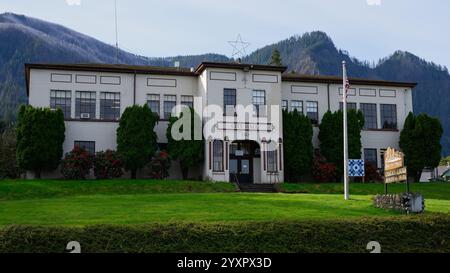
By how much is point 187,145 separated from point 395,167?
18.2m

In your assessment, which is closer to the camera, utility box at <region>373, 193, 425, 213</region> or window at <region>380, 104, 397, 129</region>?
utility box at <region>373, 193, 425, 213</region>

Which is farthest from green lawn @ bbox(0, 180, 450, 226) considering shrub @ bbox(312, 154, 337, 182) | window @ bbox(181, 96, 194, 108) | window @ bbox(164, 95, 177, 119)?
shrub @ bbox(312, 154, 337, 182)

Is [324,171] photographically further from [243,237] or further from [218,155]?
[243,237]

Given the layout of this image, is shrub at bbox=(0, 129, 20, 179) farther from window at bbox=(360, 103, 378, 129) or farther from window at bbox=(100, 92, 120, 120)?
window at bbox=(360, 103, 378, 129)

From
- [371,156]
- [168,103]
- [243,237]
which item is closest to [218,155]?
[168,103]

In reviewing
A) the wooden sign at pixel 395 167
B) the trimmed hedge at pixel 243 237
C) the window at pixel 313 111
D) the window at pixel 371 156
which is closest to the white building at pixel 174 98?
the window at pixel 313 111

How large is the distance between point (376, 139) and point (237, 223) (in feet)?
104

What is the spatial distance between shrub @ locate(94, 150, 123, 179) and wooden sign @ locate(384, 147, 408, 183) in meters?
18.6

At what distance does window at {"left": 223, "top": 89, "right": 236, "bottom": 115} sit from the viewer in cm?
3875

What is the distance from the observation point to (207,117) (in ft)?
126

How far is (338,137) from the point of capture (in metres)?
41.0

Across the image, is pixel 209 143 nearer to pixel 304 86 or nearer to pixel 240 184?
pixel 240 184

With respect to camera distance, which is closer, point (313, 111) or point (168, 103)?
point (168, 103)
